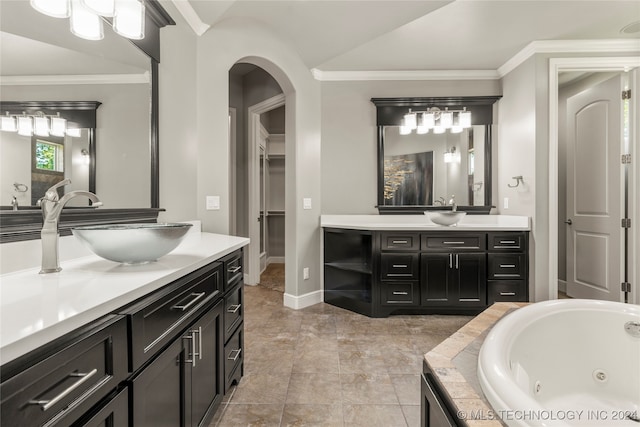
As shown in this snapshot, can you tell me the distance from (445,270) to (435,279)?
0.13 meters

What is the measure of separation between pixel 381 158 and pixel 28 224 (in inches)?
115

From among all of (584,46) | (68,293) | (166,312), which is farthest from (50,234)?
(584,46)

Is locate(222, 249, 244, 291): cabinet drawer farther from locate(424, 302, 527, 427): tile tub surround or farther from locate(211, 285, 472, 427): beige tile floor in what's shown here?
locate(424, 302, 527, 427): tile tub surround

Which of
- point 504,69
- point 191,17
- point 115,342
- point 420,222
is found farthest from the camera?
point 420,222

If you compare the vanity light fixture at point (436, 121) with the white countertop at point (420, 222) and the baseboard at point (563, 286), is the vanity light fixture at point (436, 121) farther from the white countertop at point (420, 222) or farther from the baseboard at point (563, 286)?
the baseboard at point (563, 286)

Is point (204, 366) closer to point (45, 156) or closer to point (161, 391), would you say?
point (161, 391)

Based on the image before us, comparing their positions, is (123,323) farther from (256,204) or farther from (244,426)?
(256,204)

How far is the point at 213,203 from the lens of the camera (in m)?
2.21

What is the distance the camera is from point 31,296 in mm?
726

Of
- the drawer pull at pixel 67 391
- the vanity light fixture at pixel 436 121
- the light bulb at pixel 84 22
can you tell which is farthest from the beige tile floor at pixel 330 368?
the vanity light fixture at pixel 436 121

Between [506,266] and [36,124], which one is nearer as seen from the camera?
[36,124]

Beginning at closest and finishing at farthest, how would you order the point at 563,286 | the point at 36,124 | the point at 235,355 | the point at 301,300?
the point at 36,124 < the point at 235,355 < the point at 301,300 < the point at 563,286

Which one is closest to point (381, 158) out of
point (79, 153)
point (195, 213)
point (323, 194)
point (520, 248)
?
point (323, 194)

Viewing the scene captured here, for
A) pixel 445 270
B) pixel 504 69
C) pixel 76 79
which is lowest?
pixel 445 270
